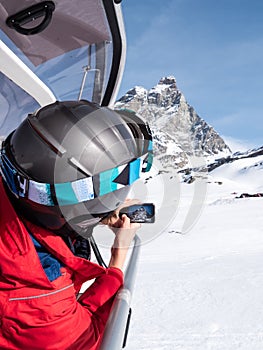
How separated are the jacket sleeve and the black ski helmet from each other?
1.07ft

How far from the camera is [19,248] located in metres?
0.99

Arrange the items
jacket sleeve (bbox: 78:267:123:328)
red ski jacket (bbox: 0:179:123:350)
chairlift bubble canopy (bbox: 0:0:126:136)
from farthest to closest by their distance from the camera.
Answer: chairlift bubble canopy (bbox: 0:0:126:136) < jacket sleeve (bbox: 78:267:123:328) < red ski jacket (bbox: 0:179:123:350)

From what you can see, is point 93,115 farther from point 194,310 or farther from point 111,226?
point 194,310

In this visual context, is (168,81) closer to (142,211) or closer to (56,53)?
(56,53)

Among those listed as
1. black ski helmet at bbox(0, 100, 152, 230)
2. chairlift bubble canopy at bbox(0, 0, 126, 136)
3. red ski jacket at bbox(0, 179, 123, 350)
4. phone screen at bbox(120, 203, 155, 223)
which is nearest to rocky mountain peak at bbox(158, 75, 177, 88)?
chairlift bubble canopy at bbox(0, 0, 126, 136)

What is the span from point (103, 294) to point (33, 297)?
0.36 metres

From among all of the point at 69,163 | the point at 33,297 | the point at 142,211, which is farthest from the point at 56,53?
the point at 33,297

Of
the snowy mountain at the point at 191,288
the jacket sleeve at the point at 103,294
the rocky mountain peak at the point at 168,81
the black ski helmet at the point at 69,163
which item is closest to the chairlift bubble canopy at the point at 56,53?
the black ski helmet at the point at 69,163

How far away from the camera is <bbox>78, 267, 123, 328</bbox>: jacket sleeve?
1.26 m

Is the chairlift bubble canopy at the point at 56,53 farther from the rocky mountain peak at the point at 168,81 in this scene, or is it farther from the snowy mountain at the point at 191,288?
the rocky mountain peak at the point at 168,81

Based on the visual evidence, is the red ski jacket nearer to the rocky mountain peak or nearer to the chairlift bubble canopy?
the chairlift bubble canopy

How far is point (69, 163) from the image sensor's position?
3.29ft

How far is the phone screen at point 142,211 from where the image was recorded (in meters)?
1.33

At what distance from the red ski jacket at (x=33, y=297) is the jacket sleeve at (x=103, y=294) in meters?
0.16
